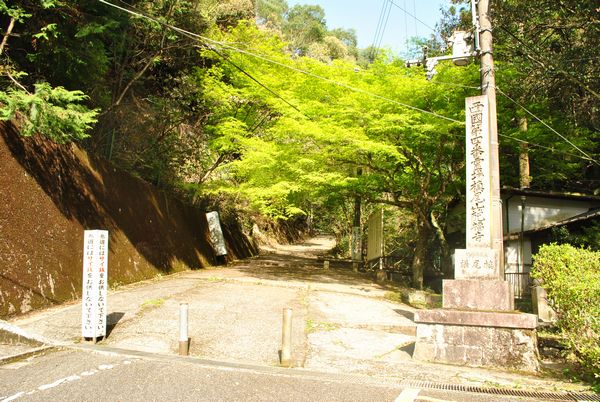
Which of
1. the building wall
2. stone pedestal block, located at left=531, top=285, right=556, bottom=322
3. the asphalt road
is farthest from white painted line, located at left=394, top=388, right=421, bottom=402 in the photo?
the building wall

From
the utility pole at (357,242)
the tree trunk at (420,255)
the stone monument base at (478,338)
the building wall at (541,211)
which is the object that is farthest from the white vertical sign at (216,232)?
the stone monument base at (478,338)

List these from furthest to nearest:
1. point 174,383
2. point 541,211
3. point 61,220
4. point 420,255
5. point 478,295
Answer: point 541,211 → point 420,255 → point 61,220 → point 478,295 → point 174,383

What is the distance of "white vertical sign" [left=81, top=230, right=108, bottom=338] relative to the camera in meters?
7.50

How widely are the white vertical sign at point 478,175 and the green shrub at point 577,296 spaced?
1129 millimetres

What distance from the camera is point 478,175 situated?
348 inches

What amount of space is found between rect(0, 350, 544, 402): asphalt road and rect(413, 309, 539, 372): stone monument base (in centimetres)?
169

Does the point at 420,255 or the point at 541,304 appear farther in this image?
the point at 420,255

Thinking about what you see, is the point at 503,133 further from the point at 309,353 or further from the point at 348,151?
the point at 309,353

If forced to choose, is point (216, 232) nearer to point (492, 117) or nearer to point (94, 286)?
point (94, 286)

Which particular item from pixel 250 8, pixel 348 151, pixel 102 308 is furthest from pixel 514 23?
pixel 250 8

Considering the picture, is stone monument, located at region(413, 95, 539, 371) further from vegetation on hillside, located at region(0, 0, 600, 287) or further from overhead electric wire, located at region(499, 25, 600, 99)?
overhead electric wire, located at region(499, 25, 600, 99)

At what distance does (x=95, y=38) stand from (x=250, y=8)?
18.8 m

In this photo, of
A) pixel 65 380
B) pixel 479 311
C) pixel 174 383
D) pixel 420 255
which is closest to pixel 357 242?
pixel 420 255

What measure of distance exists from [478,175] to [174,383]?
21.5ft
